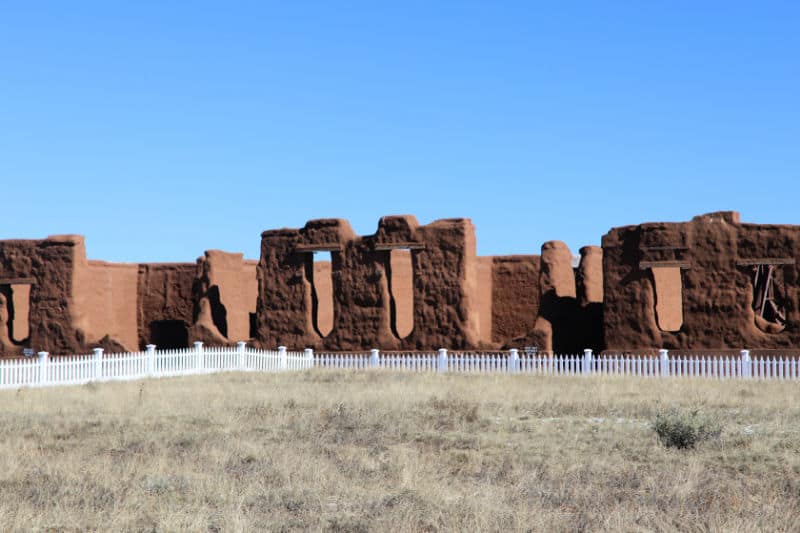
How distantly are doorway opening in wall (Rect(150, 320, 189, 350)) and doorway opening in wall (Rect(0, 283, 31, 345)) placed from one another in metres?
4.09

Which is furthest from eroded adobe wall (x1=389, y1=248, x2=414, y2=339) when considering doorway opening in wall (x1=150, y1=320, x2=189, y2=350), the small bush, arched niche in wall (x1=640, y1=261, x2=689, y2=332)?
the small bush

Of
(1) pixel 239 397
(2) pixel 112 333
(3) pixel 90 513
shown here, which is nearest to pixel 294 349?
(2) pixel 112 333

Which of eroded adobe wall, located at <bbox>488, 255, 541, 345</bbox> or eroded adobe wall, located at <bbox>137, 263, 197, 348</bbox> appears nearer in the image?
eroded adobe wall, located at <bbox>488, 255, 541, 345</bbox>

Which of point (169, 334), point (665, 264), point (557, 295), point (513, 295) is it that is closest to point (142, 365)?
point (169, 334)

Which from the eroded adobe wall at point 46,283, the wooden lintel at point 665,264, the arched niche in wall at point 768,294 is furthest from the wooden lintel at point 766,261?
the eroded adobe wall at point 46,283

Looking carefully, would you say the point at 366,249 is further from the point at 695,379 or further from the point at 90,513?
the point at 90,513

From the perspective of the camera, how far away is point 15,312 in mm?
31094

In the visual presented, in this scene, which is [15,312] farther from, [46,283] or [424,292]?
[424,292]

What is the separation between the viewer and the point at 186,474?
9234 millimetres

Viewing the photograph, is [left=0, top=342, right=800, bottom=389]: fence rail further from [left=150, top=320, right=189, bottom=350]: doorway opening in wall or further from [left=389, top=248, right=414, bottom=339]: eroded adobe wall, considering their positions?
[left=150, top=320, right=189, bottom=350]: doorway opening in wall

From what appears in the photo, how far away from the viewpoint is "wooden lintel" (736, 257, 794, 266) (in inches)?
914

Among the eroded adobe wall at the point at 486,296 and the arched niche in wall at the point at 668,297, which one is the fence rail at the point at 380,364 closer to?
the eroded adobe wall at the point at 486,296

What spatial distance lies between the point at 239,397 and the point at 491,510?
8.96 meters

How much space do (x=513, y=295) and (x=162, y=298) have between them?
12222 millimetres
